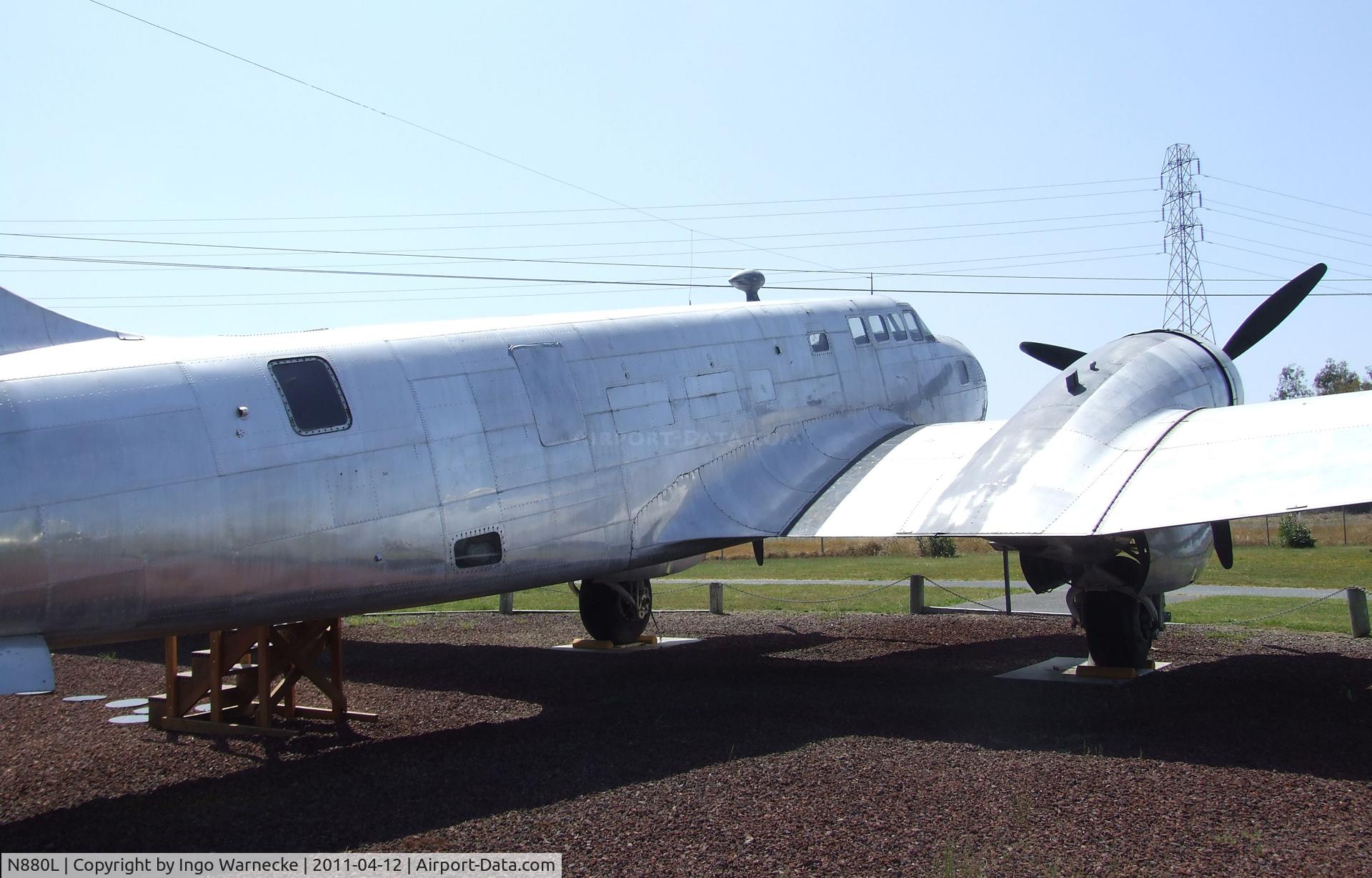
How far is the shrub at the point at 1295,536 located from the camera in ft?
139

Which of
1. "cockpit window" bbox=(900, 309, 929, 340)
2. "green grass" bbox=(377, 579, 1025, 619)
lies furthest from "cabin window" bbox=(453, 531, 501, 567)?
"green grass" bbox=(377, 579, 1025, 619)

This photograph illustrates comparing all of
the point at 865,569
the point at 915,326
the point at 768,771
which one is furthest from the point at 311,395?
the point at 865,569

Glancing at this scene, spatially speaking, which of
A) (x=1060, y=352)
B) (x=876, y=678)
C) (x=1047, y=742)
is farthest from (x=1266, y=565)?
(x=1047, y=742)

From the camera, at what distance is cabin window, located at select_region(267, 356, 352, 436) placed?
9.89 metres

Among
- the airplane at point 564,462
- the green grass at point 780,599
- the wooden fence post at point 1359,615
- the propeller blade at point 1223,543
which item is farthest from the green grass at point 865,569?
the airplane at point 564,462

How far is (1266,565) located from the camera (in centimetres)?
3497

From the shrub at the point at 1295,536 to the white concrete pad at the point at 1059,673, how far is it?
3078 cm

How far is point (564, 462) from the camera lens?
12.0 metres

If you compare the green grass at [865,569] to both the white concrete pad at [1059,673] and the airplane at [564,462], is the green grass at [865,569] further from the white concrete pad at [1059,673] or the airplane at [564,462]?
the airplane at [564,462]

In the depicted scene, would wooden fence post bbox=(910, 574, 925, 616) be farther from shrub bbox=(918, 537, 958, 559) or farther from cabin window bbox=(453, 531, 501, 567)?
shrub bbox=(918, 537, 958, 559)

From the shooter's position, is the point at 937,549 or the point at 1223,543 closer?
the point at 1223,543

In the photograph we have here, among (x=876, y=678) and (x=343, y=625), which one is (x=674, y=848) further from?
(x=343, y=625)
